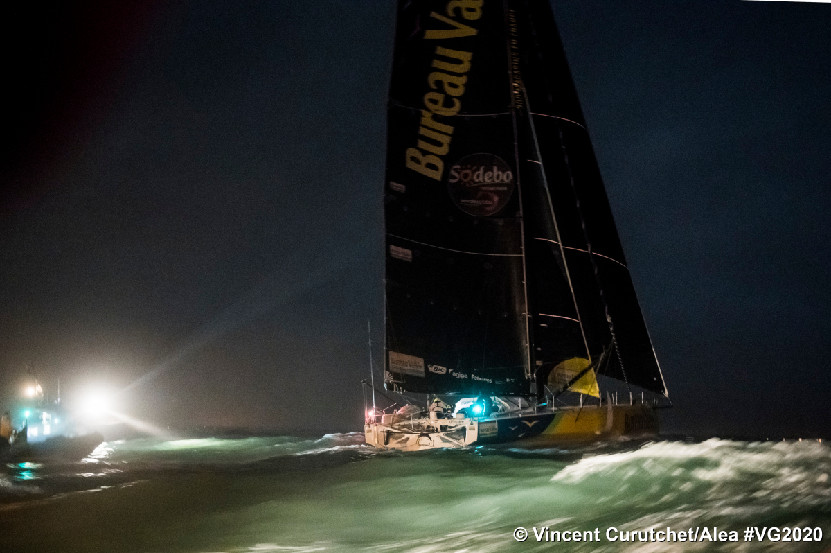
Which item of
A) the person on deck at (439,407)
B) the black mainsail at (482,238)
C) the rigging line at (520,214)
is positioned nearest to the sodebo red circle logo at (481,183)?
the black mainsail at (482,238)

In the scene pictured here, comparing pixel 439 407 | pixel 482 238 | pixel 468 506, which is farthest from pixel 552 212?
pixel 468 506

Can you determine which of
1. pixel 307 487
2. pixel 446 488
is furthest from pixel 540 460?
pixel 307 487

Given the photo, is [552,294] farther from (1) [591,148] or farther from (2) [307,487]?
(2) [307,487]

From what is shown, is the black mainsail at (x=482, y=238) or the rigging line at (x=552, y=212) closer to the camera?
the black mainsail at (x=482, y=238)

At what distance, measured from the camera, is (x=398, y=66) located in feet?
85.3

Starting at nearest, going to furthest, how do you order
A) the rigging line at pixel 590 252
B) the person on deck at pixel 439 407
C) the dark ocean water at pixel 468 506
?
1. the dark ocean water at pixel 468 506
2. the rigging line at pixel 590 252
3. the person on deck at pixel 439 407

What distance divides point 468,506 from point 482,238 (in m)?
13.7

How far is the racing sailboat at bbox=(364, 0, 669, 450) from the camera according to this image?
81.7 feet

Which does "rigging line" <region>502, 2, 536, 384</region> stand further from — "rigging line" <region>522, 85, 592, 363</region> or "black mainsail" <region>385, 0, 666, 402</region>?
"rigging line" <region>522, 85, 592, 363</region>

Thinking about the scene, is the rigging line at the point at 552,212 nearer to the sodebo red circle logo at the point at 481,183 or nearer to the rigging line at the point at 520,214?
the rigging line at the point at 520,214

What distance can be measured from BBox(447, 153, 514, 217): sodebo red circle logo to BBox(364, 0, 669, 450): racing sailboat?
0.12ft

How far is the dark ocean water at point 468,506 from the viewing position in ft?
30.5

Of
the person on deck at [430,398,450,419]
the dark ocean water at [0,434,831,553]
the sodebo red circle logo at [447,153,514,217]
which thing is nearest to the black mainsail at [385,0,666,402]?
the sodebo red circle logo at [447,153,514,217]

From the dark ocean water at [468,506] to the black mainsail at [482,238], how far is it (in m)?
5.03
